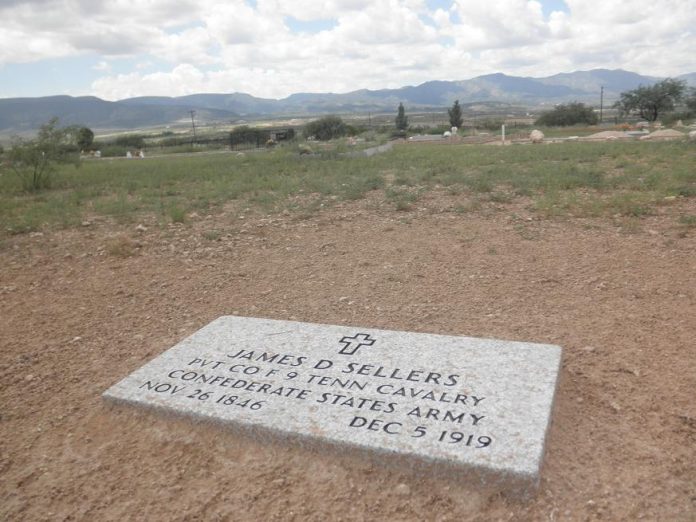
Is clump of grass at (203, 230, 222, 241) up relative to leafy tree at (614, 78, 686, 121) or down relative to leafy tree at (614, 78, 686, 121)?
down

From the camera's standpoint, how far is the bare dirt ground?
2363mm

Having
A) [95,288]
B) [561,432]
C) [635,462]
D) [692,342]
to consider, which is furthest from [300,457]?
[95,288]

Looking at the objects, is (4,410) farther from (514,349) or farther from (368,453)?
(514,349)

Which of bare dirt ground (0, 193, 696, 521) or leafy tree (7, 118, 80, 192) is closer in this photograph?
bare dirt ground (0, 193, 696, 521)

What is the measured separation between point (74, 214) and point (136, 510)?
7.59 meters

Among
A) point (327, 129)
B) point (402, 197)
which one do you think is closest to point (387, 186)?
point (402, 197)

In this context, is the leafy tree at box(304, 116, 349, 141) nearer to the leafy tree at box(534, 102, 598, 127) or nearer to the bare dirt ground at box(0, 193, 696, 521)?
the leafy tree at box(534, 102, 598, 127)

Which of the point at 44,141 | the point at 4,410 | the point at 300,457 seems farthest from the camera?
the point at 44,141

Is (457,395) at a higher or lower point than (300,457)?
higher

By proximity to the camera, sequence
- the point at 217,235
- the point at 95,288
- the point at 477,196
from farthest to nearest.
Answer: the point at 477,196
the point at 217,235
the point at 95,288

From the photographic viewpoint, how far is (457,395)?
2.71m

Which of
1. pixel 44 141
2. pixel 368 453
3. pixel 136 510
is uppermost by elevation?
pixel 44 141

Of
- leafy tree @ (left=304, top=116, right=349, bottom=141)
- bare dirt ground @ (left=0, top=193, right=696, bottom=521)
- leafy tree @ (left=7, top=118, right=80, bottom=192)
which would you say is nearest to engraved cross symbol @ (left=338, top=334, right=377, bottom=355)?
bare dirt ground @ (left=0, top=193, right=696, bottom=521)

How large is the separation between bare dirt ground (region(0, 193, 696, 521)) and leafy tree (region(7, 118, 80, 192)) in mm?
6113
